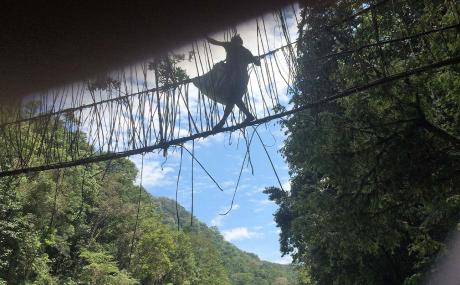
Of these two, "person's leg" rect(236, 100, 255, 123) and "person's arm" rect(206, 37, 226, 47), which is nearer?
"person's arm" rect(206, 37, 226, 47)

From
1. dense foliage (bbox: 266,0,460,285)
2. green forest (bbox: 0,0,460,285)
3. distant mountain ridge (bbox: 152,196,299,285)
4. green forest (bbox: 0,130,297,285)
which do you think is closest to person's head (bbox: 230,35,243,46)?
green forest (bbox: 0,0,460,285)

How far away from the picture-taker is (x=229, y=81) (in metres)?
2.77

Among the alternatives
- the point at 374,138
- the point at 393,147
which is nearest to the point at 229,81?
the point at 393,147

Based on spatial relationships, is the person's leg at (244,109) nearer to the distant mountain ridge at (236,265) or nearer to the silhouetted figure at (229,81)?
the silhouetted figure at (229,81)

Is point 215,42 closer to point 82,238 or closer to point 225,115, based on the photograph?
point 225,115

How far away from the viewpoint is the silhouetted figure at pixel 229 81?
2.72 m

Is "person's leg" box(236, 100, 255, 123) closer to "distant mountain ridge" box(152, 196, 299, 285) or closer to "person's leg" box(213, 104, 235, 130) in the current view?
"person's leg" box(213, 104, 235, 130)

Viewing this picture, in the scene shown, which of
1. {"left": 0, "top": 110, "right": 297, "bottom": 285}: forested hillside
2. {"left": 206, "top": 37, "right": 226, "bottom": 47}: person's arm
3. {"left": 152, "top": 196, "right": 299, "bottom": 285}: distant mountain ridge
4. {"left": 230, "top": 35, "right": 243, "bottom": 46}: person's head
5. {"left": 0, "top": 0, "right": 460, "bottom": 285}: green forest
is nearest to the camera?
{"left": 206, "top": 37, "right": 226, "bottom": 47}: person's arm

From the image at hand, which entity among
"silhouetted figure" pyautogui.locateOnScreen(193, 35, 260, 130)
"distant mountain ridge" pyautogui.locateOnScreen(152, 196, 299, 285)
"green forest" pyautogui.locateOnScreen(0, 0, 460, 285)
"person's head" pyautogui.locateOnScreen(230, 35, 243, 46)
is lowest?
"silhouetted figure" pyautogui.locateOnScreen(193, 35, 260, 130)

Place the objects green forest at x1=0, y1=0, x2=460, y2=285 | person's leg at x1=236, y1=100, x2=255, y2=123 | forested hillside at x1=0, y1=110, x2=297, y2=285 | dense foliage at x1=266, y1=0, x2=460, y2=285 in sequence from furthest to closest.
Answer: forested hillside at x1=0, y1=110, x2=297, y2=285 → dense foliage at x1=266, y1=0, x2=460, y2=285 → green forest at x1=0, y1=0, x2=460, y2=285 → person's leg at x1=236, y1=100, x2=255, y2=123

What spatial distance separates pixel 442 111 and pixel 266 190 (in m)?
10.2

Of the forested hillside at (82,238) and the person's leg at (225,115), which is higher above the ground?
the forested hillside at (82,238)

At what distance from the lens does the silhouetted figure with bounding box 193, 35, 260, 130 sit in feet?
8.93

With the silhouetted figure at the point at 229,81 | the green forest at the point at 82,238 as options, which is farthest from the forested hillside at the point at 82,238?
the silhouetted figure at the point at 229,81
